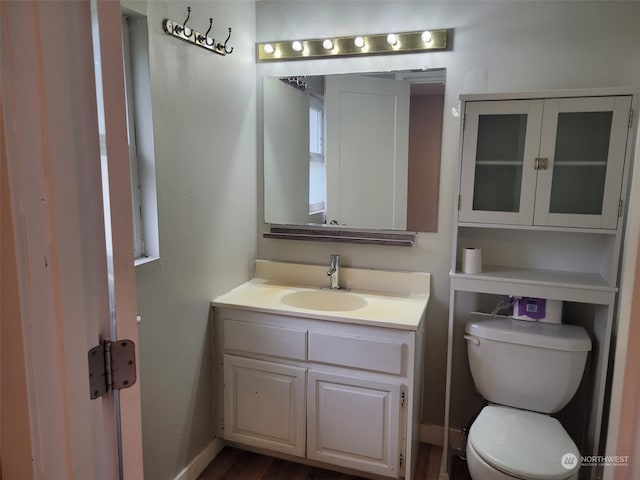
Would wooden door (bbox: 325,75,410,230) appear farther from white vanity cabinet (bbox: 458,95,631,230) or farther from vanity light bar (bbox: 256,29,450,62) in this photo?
white vanity cabinet (bbox: 458,95,631,230)

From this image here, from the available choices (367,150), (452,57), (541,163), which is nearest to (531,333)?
(541,163)

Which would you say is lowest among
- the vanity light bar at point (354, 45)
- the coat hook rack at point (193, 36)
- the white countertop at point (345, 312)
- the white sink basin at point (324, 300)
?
the white sink basin at point (324, 300)

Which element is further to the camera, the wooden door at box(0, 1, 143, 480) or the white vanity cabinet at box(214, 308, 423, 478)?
the white vanity cabinet at box(214, 308, 423, 478)

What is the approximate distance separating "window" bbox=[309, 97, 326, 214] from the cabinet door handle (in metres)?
1.02

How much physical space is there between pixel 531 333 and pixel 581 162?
739 mm

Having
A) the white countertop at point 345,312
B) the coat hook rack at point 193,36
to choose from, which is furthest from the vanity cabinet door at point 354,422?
the coat hook rack at point 193,36

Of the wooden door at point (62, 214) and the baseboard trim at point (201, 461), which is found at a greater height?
the wooden door at point (62, 214)

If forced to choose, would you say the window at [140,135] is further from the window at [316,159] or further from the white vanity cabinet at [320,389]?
the window at [316,159]

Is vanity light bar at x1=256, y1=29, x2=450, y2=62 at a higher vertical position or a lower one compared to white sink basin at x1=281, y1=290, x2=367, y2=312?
higher

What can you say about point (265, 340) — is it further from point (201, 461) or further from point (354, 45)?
point (354, 45)

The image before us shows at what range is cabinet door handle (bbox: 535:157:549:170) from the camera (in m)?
1.91

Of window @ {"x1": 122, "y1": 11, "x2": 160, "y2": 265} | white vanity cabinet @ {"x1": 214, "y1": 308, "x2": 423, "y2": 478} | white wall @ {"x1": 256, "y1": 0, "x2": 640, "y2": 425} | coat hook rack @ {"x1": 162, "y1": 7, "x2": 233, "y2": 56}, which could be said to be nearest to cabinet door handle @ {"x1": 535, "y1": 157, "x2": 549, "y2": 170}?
white wall @ {"x1": 256, "y1": 0, "x2": 640, "y2": 425}

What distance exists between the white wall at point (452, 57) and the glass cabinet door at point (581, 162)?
0.76ft

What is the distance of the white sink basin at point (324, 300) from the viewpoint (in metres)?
2.29
